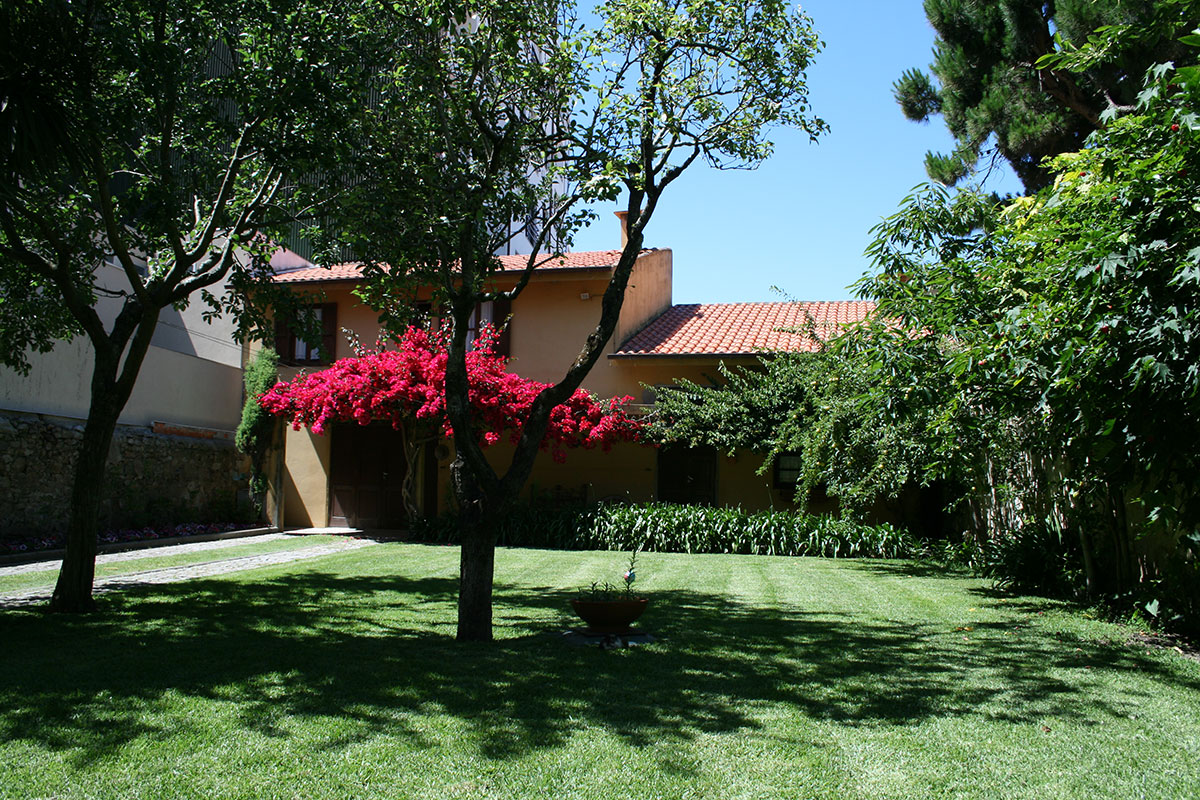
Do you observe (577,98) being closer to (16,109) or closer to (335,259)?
(335,259)

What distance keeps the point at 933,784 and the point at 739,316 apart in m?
16.9

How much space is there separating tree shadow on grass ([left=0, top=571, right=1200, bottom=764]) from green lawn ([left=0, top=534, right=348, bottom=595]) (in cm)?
258

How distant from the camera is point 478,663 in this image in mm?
5727

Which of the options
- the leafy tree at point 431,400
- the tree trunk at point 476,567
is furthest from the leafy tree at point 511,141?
the leafy tree at point 431,400

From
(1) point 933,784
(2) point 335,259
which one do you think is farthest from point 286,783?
(2) point 335,259

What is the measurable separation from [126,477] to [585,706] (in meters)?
13.1

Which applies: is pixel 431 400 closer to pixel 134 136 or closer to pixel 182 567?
pixel 182 567

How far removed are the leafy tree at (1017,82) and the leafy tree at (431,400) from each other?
716 centimetres

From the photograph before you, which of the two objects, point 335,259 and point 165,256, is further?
point 165,256

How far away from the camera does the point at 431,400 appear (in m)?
14.6

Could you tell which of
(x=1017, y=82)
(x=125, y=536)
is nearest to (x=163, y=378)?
(x=125, y=536)

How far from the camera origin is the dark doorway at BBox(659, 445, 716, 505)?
17266 millimetres

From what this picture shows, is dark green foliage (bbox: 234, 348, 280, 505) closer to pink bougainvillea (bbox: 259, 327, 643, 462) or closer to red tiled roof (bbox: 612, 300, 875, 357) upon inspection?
pink bougainvillea (bbox: 259, 327, 643, 462)

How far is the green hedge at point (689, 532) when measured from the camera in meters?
13.9
